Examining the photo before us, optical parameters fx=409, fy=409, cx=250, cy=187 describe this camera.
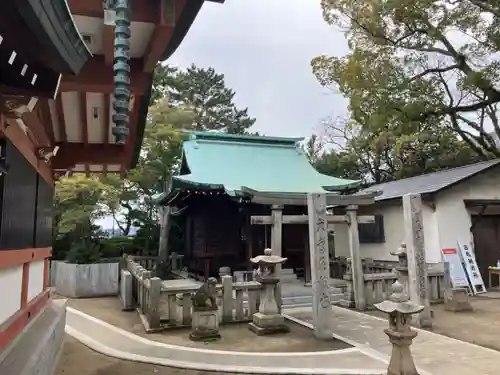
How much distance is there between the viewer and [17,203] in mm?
4336

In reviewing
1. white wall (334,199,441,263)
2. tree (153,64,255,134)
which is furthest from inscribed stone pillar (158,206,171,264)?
tree (153,64,255,134)

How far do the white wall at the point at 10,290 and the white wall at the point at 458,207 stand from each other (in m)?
11.9

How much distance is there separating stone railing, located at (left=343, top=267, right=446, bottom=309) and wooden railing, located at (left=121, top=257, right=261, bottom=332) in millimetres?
3025

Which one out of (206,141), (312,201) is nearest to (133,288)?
(312,201)

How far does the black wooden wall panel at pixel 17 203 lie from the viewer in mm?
3840

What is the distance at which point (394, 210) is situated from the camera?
14.7 m

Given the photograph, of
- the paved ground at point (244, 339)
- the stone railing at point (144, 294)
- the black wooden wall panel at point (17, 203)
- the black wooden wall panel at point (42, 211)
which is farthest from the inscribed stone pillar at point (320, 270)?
the black wooden wall panel at point (17, 203)

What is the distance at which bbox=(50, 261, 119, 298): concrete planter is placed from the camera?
1420 centimetres

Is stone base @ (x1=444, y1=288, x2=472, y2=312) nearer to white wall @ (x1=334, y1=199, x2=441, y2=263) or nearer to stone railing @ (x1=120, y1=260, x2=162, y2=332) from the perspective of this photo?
white wall @ (x1=334, y1=199, x2=441, y2=263)

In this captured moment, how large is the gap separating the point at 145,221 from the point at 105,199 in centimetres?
456

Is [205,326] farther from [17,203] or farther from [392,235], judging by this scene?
[392,235]

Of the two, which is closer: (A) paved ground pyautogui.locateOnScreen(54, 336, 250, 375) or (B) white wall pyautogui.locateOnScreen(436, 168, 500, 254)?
(A) paved ground pyautogui.locateOnScreen(54, 336, 250, 375)

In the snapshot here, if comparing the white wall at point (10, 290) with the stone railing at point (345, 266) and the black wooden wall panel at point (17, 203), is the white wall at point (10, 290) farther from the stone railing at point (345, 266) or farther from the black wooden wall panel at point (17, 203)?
the stone railing at point (345, 266)

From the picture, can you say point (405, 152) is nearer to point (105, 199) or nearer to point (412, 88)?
point (412, 88)
